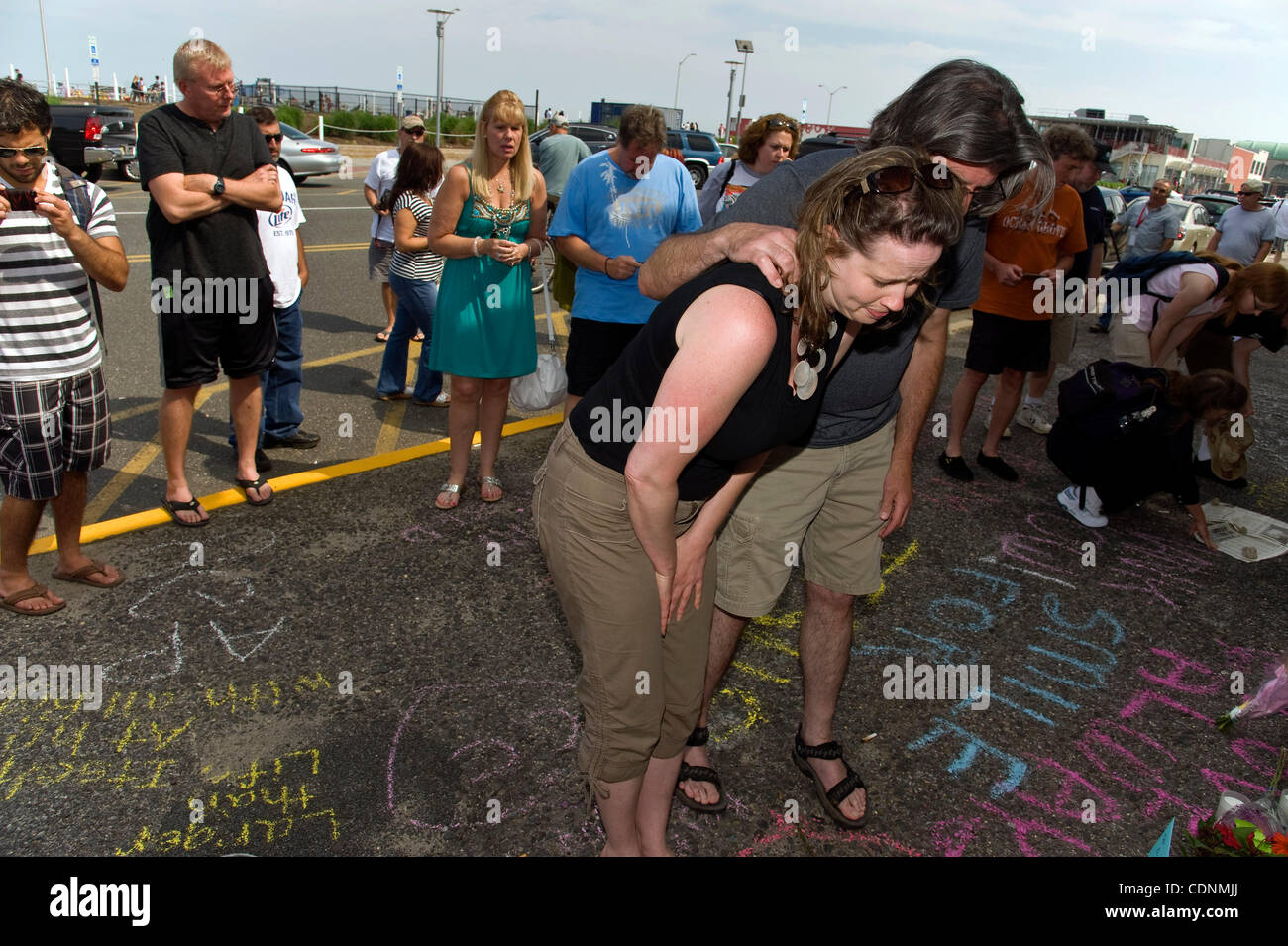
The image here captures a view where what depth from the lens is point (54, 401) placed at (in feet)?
10.1

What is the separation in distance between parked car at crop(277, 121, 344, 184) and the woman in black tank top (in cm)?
1890

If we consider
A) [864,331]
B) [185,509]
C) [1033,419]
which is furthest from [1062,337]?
[185,509]

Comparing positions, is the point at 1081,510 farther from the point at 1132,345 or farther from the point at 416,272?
the point at 416,272

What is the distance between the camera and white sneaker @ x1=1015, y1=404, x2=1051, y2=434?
242 inches

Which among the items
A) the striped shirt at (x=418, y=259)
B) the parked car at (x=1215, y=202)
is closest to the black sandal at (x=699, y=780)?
the striped shirt at (x=418, y=259)

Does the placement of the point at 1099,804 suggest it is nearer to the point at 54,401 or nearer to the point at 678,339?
the point at 678,339

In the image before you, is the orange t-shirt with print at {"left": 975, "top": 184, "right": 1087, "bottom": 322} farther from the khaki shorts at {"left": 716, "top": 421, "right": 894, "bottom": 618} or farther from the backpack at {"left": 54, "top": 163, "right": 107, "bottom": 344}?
the backpack at {"left": 54, "top": 163, "right": 107, "bottom": 344}

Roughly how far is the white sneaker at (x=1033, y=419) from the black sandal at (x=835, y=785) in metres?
4.24

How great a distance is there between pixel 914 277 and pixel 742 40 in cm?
3300

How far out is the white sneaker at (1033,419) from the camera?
6156 mm

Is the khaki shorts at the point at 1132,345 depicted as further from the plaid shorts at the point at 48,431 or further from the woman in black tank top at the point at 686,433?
the plaid shorts at the point at 48,431

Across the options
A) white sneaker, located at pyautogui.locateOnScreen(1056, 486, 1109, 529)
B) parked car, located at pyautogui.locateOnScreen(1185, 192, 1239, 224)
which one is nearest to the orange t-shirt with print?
white sneaker, located at pyautogui.locateOnScreen(1056, 486, 1109, 529)

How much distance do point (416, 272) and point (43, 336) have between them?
8.60 feet
